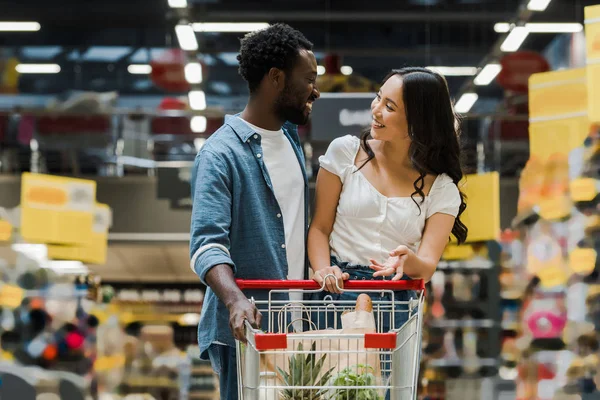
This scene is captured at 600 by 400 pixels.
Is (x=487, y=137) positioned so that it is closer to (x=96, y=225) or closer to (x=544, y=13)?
(x=544, y=13)

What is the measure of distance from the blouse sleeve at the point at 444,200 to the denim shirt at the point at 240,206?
0.38m

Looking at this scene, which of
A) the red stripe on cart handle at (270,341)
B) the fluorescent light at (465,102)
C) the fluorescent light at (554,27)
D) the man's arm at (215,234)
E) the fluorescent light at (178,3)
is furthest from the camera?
the fluorescent light at (178,3)

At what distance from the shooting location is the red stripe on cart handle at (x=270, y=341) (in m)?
2.02

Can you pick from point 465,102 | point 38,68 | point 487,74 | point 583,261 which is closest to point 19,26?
point 38,68

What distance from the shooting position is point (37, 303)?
318 inches

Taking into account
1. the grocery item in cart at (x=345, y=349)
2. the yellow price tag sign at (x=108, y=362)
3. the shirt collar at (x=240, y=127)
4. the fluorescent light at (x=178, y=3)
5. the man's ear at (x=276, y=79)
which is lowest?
the grocery item in cart at (x=345, y=349)

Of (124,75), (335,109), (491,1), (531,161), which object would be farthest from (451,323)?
(124,75)

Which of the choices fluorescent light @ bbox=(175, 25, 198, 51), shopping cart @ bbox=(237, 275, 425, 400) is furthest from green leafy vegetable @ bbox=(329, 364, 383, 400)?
fluorescent light @ bbox=(175, 25, 198, 51)

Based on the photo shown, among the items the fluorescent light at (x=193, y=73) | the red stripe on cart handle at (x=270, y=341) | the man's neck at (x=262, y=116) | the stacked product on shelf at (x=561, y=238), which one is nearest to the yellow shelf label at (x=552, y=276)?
the stacked product on shelf at (x=561, y=238)

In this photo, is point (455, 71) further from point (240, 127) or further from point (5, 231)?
point (240, 127)

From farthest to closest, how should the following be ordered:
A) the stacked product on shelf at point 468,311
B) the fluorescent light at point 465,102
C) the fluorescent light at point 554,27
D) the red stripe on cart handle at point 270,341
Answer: the fluorescent light at point 465,102 → the stacked product on shelf at point 468,311 → the fluorescent light at point 554,27 → the red stripe on cart handle at point 270,341

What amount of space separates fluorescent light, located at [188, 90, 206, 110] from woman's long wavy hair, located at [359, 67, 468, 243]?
214 inches

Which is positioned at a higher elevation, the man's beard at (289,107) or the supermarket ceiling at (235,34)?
the supermarket ceiling at (235,34)

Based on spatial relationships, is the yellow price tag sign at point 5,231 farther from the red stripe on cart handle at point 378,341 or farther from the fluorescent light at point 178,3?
the red stripe on cart handle at point 378,341
